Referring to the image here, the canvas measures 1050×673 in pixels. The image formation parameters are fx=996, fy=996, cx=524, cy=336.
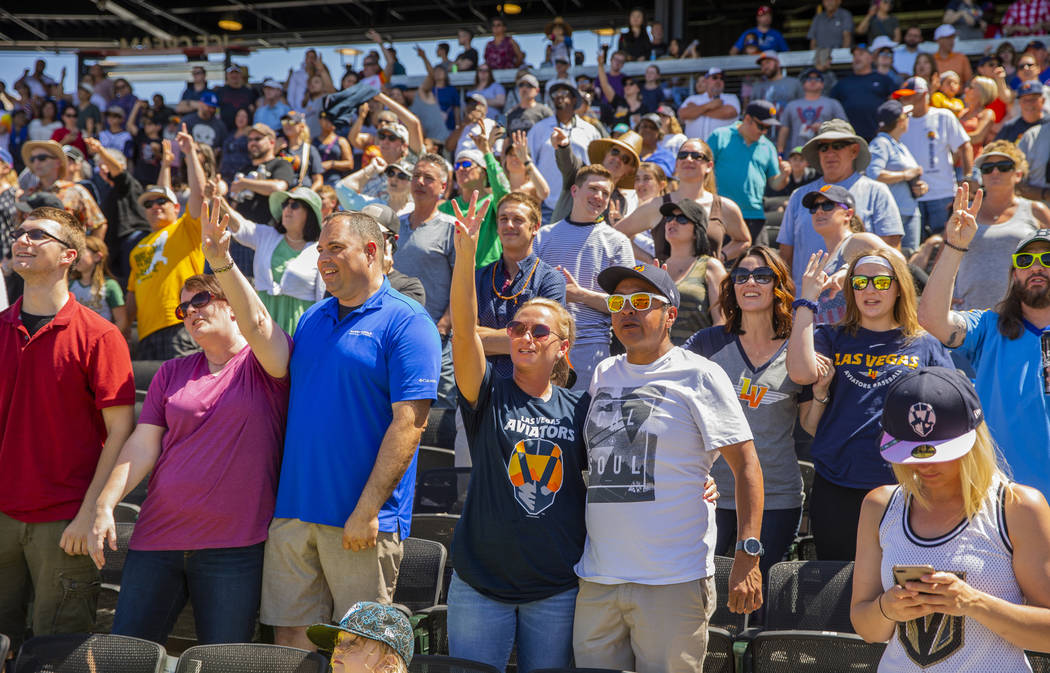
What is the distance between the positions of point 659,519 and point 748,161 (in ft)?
19.3

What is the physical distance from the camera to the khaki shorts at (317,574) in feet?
11.4

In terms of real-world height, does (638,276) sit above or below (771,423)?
above

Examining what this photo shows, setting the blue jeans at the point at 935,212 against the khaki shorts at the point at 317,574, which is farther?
the blue jeans at the point at 935,212

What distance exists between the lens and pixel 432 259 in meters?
5.96

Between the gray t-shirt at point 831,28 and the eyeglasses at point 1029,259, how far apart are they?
1007 cm

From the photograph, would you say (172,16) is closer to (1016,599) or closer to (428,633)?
(428,633)

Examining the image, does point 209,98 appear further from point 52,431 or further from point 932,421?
point 932,421

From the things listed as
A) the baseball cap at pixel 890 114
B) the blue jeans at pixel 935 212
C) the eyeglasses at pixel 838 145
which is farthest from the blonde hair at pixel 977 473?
the blue jeans at pixel 935 212

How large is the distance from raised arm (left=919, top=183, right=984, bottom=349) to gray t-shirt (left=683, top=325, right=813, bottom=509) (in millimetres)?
622

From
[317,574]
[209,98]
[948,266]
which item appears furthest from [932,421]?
[209,98]

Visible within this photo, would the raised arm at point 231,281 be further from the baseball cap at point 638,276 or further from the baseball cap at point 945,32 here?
the baseball cap at point 945,32

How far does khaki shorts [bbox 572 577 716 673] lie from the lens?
120 inches

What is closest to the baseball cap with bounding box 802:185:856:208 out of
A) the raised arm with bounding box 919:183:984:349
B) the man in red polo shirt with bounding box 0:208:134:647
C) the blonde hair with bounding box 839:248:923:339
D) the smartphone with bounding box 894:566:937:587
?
the blonde hair with bounding box 839:248:923:339

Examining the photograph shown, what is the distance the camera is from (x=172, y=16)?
71.2ft
